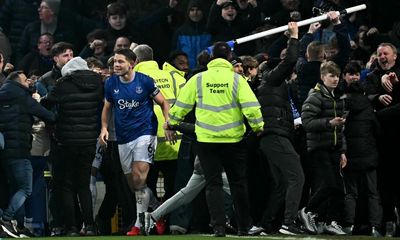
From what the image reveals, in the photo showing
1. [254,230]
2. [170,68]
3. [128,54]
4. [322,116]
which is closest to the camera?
[254,230]

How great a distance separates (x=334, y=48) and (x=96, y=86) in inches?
135

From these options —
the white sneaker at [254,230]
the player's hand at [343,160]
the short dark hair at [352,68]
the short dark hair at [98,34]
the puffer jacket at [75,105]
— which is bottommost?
the white sneaker at [254,230]

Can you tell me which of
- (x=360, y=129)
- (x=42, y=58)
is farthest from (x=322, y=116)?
(x=42, y=58)

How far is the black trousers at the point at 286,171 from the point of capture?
64.8 feet

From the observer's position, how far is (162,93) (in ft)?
69.8

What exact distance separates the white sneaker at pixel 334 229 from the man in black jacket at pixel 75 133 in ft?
9.74

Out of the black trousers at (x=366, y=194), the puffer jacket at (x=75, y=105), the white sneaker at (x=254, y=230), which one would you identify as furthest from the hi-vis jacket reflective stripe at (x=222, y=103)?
the puffer jacket at (x=75, y=105)

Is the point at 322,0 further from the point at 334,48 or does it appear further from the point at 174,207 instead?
the point at 174,207

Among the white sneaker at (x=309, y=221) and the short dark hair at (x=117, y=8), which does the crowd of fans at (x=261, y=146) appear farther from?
the short dark hair at (x=117, y=8)

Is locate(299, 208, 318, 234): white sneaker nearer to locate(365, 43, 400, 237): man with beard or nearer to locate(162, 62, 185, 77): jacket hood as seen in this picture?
locate(365, 43, 400, 237): man with beard

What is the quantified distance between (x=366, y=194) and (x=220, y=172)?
7.70 feet

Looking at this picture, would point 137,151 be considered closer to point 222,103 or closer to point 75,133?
point 75,133

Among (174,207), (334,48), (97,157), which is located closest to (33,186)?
(97,157)

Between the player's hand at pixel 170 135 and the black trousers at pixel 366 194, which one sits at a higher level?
the player's hand at pixel 170 135
